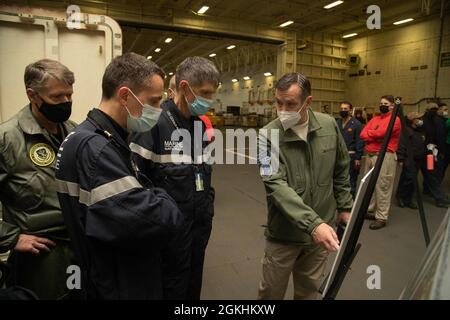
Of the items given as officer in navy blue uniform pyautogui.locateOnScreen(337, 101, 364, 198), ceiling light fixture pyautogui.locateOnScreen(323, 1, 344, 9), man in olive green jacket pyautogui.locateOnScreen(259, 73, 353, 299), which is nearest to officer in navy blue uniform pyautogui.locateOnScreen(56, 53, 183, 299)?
man in olive green jacket pyautogui.locateOnScreen(259, 73, 353, 299)

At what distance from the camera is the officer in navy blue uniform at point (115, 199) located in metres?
1.14

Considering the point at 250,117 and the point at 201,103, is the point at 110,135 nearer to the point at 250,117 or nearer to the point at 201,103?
the point at 201,103

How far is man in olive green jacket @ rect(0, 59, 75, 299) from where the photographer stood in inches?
63.2

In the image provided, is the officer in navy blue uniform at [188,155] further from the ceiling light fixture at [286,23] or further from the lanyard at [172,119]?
the ceiling light fixture at [286,23]

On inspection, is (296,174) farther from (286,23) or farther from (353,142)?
(286,23)

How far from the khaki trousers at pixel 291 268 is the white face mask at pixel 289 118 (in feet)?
2.49

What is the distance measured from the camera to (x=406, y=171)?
18.5ft

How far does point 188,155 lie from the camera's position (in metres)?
1.88

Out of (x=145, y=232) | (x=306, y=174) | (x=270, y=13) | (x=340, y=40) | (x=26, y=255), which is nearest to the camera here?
(x=145, y=232)

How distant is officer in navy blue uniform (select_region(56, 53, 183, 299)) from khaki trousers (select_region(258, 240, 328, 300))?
87 centimetres

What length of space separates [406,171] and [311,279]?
4.52 metres

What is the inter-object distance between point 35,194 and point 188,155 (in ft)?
2.78

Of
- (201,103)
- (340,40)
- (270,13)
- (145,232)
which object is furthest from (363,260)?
(340,40)

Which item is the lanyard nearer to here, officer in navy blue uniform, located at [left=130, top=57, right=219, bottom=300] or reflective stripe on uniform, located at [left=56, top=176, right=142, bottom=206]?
officer in navy blue uniform, located at [left=130, top=57, right=219, bottom=300]
